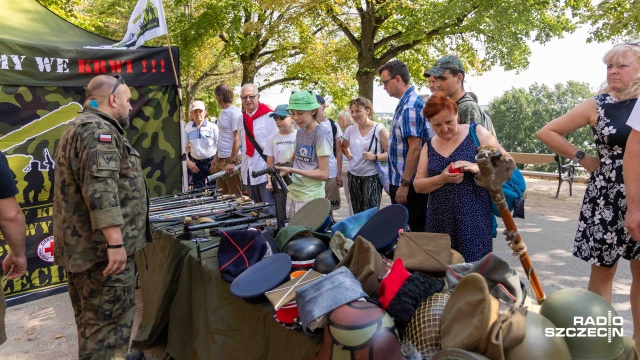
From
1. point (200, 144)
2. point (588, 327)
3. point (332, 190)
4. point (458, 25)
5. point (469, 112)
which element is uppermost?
point (458, 25)

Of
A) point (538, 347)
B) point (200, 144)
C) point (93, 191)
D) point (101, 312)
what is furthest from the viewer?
point (200, 144)

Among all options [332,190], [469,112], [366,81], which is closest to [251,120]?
[332,190]

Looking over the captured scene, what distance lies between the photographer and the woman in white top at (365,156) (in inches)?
198

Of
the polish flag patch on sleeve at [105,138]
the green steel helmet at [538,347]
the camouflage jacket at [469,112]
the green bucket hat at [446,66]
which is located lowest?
the green steel helmet at [538,347]

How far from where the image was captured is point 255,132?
5383 millimetres

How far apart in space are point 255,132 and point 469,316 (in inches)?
170

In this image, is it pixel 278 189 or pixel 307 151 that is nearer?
pixel 278 189

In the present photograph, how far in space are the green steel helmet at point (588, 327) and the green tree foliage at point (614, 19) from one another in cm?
932

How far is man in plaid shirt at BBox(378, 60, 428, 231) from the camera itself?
11.3 feet

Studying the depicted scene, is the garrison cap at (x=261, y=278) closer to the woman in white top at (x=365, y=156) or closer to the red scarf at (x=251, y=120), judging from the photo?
the woman in white top at (x=365, y=156)

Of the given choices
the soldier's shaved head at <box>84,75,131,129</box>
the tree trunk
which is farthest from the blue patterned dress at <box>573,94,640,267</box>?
the tree trunk

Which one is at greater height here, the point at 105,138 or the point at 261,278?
the point at 105,138

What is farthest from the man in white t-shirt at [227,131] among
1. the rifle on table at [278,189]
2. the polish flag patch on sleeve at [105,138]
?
the polish flag patch on sleeve at [105,138]

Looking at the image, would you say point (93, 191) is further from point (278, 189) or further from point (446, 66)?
point (446, 66)
